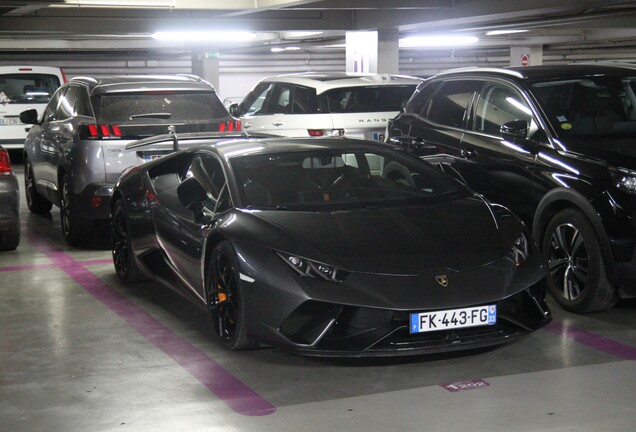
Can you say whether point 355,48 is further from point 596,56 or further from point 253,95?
point 596,56

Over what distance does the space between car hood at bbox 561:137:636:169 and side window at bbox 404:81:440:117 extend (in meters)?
2.08

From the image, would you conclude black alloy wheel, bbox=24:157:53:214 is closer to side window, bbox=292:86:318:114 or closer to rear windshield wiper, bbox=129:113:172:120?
rear windshield wiper, bbox=129:113:172:120

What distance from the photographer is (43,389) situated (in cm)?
561

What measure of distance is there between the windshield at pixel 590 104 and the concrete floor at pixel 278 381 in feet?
4.52

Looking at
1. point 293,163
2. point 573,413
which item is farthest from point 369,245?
point 573,413

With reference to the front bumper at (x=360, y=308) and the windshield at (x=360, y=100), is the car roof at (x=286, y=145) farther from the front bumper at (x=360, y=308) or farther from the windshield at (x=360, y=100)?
the windshield at (x=360, y=100)

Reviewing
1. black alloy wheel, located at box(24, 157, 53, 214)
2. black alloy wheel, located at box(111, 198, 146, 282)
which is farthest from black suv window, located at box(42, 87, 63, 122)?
black alloy wheel, located at box(111, 198, 146, 282)

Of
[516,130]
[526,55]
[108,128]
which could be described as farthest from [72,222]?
[526,55]

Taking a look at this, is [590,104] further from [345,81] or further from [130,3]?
[130,3]

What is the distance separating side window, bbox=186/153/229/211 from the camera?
22.1 ft

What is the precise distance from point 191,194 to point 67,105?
16.7 feet

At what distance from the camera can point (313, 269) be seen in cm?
565

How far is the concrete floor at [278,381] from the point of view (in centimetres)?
498

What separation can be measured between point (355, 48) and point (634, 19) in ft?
21.7
